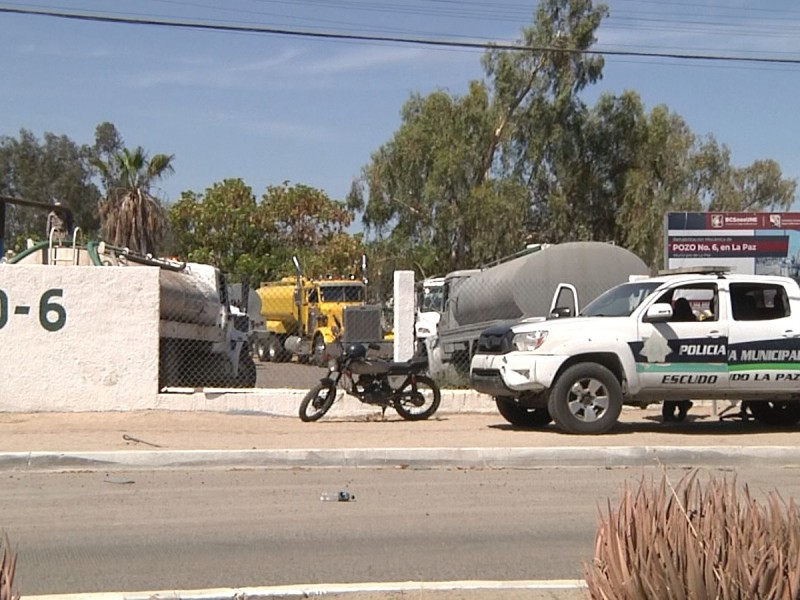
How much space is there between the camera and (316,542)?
7746mm

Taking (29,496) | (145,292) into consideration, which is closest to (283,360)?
(145,292)

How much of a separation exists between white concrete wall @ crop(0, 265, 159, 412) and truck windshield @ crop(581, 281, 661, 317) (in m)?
6.07

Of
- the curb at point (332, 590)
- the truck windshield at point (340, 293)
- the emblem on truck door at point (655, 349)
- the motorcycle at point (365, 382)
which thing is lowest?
the curb at point (332, 590)

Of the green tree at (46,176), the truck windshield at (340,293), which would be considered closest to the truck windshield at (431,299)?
the truck windshield at (340,293)

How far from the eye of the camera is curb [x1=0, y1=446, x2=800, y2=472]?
440 inches

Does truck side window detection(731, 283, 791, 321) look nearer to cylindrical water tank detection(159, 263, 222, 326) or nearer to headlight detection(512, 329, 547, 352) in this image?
headlight detection(512, 329, 547, 352)

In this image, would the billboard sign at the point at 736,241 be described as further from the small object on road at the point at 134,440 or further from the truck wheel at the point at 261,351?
the truck wheel at the point at 261,351

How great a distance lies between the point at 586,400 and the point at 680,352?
1.30 m

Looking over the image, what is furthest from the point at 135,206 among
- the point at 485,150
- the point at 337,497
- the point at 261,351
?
the point at 337,497

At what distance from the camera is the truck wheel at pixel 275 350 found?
33594 millimetres

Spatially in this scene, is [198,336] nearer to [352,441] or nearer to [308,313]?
[352,441]

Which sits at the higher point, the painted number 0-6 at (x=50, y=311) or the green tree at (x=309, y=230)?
the green tree at (x=309, y=230)

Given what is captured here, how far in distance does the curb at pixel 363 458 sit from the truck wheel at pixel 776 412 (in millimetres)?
3401

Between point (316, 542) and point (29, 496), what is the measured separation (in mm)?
3339
